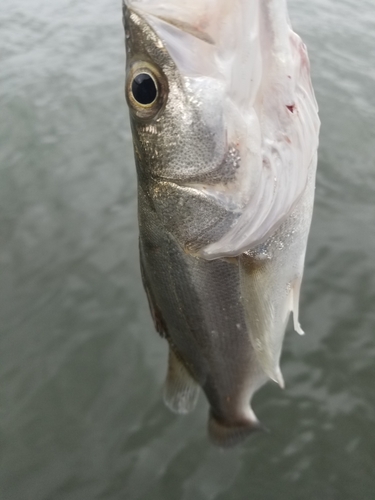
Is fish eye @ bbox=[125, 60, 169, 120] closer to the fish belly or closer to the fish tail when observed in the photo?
Result: the fish belly

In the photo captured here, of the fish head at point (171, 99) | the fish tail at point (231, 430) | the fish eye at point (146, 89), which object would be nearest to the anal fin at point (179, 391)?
the fish tail at point (231, 430)

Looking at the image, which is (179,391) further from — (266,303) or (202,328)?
(266,303)

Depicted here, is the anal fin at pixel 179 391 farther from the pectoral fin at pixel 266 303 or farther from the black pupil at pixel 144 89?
the black pupil at pixel 144 89

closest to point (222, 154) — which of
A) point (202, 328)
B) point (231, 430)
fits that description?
point (202, 328)

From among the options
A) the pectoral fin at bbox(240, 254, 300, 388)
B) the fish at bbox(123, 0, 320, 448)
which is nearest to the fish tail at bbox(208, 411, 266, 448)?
the pectoral fin at bbox(240, 254, 300, 388)

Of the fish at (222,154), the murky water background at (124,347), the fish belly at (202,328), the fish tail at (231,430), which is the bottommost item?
the murky water background at (124,347)
